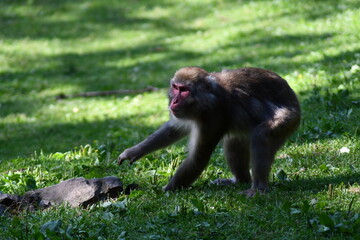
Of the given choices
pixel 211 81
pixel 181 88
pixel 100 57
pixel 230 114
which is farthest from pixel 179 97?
pixel 100 57

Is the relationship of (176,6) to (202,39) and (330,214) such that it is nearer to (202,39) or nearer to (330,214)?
(202,39)

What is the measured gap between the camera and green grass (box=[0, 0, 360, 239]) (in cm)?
556

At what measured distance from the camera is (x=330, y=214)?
17.8 ft

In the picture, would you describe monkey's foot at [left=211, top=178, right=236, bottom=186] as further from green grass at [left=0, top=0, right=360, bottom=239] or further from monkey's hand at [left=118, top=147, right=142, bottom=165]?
monkey's hand at [left=118, top=147, right=142, bottom=165]

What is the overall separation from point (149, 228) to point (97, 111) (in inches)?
371

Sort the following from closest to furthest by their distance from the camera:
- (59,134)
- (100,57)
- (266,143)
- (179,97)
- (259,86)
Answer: (266,143)
(179,97)
(259,86)
(59,134)
(100,57)

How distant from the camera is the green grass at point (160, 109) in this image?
5562 mm

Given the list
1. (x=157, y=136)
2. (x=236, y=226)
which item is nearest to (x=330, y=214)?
(x=236, y=226)

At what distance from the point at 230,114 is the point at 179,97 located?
0.63 m

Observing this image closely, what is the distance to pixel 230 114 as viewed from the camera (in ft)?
22.2

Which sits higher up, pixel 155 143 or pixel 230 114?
pixel 230 114

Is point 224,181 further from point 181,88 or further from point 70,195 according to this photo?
point 70,195

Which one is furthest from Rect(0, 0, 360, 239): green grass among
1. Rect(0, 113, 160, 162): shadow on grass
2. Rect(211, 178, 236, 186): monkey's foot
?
Rect(211, 178, 236, 186): monkey's foot

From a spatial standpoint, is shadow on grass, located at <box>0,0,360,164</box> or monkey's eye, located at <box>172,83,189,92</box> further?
shadow on grass, located at <box>0,0,360,164</box>
